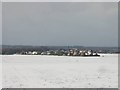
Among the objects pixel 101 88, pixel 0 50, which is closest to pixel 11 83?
pixel 101 88

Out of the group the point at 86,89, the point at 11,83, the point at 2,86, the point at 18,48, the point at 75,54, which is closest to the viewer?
the point at 86,89

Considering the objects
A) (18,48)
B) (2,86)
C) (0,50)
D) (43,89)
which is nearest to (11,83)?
(2,86)

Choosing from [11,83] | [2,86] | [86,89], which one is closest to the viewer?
[86,89]

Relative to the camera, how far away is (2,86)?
9453 mm

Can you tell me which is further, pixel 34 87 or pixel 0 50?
pixel 0 50

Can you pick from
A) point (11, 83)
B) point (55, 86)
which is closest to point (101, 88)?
point (55, 86)

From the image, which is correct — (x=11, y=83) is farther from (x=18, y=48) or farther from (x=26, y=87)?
(x=18, y=48)

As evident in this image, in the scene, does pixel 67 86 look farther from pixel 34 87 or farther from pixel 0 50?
pixel 0 50

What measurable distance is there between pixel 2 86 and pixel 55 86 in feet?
5.51

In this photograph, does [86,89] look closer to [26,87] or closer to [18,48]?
[26,87]

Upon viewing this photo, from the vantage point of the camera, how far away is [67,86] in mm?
9477

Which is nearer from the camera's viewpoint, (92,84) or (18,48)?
(92,84)

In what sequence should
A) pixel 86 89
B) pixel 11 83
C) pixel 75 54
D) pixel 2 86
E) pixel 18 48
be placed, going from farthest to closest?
pixel 18 48 → pixel 75 54 → pixel 11 83 → pixel 2 86 → pixel 86 89

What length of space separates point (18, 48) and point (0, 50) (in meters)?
8.24
